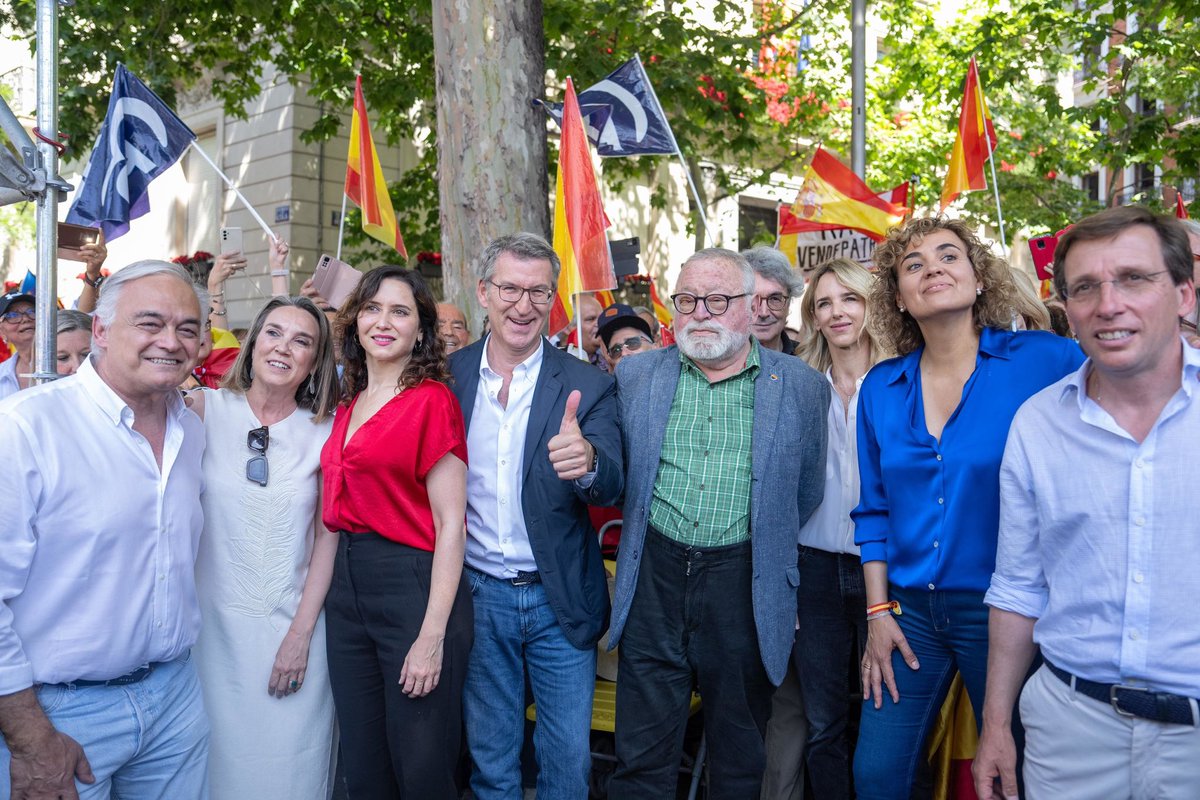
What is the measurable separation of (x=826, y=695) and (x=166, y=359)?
2.56 metres

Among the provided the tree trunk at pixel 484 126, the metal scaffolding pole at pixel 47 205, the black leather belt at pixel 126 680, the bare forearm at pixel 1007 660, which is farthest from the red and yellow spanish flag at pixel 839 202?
the black leather belt at pixel 126 680

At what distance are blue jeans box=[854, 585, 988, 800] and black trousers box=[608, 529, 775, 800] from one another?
434 mm

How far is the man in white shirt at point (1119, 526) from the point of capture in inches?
84.4

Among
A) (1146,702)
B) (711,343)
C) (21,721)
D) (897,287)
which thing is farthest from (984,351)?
(21,721)

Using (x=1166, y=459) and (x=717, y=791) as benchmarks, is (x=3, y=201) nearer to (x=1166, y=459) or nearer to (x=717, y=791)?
(x=717, y=791)

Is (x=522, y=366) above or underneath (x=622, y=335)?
underneath

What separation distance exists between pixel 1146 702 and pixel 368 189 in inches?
198

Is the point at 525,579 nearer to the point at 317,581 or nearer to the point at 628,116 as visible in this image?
the point at 317,581

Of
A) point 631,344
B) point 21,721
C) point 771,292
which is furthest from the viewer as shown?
point 631,344

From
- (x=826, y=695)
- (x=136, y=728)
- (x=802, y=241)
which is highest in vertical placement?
(x=802, y=241)

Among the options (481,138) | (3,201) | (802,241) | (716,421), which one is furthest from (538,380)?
(802,241)

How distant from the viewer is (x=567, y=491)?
330cm

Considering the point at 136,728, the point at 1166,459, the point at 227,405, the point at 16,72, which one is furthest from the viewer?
the point at 16,72

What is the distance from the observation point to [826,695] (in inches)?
143
